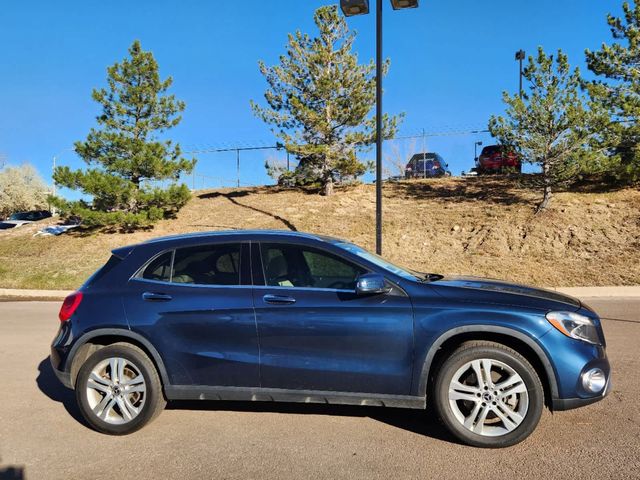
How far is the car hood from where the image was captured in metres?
3.71

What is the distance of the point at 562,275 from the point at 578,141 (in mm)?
5320

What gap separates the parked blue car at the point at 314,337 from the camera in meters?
3.62

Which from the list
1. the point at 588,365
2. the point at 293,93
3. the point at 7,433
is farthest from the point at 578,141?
the point at 7,433

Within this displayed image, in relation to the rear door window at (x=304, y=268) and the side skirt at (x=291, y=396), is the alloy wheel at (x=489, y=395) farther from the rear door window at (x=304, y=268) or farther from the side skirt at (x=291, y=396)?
the rear door window at (x=304, y=268)

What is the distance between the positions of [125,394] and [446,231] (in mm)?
14224

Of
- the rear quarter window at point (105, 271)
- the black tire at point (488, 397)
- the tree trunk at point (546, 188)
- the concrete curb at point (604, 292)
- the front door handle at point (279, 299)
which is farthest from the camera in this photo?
the tree trunk at point (546, 188)

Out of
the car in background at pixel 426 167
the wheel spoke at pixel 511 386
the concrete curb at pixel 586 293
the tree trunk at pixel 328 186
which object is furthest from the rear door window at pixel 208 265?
the car in background at pixel 426 167

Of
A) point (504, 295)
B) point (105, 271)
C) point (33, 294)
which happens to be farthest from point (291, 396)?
point (33, 294)

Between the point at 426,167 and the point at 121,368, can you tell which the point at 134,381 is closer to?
the point at 121,368

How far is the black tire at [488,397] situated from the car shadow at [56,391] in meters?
3.02

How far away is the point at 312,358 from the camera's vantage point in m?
3.81

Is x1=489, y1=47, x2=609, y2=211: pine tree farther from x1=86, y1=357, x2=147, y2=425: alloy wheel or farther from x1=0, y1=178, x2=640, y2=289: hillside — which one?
x1=86, y1=357, x2=147, y2=425: alloy wheel

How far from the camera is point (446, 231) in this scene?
16.9 meters

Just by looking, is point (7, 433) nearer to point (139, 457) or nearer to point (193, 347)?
point (139, 457)
